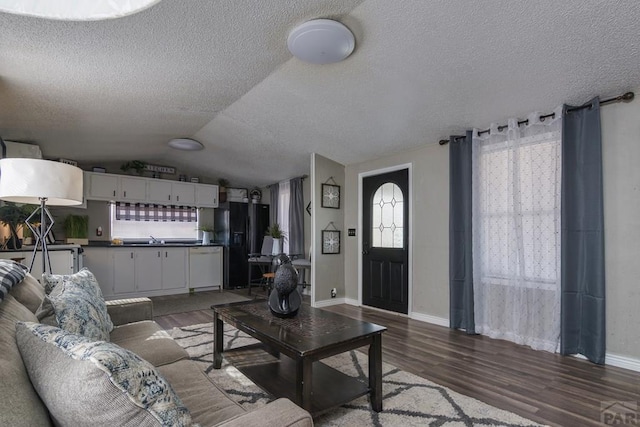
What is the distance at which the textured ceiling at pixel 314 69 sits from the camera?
2074mm

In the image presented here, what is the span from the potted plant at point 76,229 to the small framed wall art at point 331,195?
12.9ft

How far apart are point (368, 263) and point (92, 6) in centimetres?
438

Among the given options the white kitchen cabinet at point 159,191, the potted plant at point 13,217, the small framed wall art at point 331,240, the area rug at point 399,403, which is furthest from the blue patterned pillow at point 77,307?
the white kitchen cabinet at point 159,191

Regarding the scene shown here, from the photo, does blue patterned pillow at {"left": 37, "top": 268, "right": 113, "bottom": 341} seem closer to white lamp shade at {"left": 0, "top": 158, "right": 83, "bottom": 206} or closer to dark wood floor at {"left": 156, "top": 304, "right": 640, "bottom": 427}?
white lamp shade at {"left": 0, "top": 158, "right": 83, "bottom": 206}

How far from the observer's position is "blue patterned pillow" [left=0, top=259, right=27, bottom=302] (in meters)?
1.28

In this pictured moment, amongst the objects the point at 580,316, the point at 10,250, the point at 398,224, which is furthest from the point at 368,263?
the point at 10,250

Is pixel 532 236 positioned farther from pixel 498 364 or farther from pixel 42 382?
pixel 42 382

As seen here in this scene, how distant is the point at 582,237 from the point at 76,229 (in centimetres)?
669

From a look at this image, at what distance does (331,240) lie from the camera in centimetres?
521

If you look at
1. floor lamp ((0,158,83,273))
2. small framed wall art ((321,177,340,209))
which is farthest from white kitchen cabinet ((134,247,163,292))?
floor lamp ((0,158,83,273))

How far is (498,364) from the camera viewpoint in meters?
2.77

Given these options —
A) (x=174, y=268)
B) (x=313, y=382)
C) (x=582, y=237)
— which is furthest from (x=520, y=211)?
(x=174, y=268)

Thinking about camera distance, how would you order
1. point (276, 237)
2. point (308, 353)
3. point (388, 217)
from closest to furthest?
point (308, 353), point (388, 217), point (276, 237)

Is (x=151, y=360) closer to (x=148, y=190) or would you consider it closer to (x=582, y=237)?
→ (x=582, y=237)
